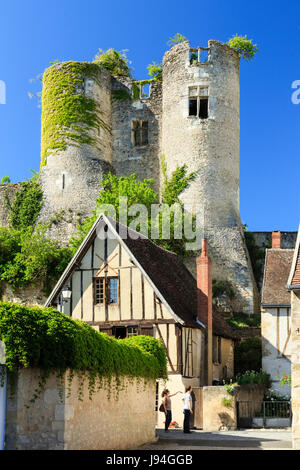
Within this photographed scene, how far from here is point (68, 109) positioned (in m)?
33.2

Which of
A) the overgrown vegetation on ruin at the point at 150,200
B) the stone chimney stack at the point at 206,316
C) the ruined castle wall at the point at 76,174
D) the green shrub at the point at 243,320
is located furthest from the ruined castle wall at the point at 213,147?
the stone chimney stack at the point at 206,316

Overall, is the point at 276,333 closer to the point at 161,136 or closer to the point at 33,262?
the point at 33,262

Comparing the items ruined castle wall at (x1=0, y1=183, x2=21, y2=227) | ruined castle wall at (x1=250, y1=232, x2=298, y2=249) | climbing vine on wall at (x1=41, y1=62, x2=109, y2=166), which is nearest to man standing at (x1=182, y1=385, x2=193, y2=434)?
ruined castle wall at (x1=250, y1=232, x2=298, y2=249)

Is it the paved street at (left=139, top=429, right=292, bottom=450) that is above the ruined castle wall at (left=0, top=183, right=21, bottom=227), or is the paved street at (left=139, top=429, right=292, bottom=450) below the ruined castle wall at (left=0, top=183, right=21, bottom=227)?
below

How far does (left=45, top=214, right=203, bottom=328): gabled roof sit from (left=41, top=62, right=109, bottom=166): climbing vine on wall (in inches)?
491

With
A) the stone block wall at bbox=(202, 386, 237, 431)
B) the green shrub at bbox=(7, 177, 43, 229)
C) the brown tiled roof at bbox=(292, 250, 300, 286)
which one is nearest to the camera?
the brown tiled roof at bbox=(292, 250, 300, 286)

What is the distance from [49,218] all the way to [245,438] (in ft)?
64.5

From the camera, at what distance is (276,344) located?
20.9 m

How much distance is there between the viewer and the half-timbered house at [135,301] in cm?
1856

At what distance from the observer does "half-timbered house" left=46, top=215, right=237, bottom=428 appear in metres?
18.6

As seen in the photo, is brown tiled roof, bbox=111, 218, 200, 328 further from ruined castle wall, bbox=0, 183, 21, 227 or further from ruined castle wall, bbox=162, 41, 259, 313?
ruined castle wall, bbox=0, 183, 21, 227

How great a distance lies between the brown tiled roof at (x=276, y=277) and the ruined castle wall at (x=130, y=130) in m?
11.3

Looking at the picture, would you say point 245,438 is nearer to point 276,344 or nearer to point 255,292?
point 276,344

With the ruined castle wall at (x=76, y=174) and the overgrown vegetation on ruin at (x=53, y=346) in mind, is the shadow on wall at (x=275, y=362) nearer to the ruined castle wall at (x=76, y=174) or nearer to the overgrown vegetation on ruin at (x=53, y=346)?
the overgrown vegetation on ruin at (x=53, y=346)
